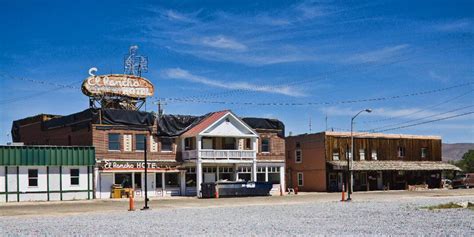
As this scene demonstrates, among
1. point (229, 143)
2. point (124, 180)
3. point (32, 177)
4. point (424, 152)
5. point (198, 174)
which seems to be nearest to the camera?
point (32, 177)

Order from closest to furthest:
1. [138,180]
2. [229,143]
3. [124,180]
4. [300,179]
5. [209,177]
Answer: [124,180]
[138,180]
[209,177]
[229,143]
[300,179]

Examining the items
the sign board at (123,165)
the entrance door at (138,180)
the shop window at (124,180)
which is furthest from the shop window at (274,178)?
the shop window at (124,180)

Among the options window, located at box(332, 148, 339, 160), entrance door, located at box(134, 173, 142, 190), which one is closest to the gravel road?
entrance door, located at box(134, 173, 142, 190)

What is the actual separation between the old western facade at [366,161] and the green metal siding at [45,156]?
24.6 meters

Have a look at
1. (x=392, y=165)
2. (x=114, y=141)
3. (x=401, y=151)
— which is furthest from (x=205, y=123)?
(x=401, y=151)

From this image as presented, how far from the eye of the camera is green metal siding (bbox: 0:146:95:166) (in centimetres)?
4694

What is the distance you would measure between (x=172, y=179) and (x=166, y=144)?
2968 mm

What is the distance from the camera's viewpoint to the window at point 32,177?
1892 inches

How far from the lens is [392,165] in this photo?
68.6m

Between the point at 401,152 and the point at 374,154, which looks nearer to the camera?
the point at 374,154

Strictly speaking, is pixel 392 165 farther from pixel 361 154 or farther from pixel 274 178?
pixel 274 178

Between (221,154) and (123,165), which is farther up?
(221,154)

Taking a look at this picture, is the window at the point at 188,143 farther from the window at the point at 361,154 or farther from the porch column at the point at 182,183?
the window at the point at 361,154

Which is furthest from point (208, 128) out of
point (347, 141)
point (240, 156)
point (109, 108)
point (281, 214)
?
point (281, 214)
